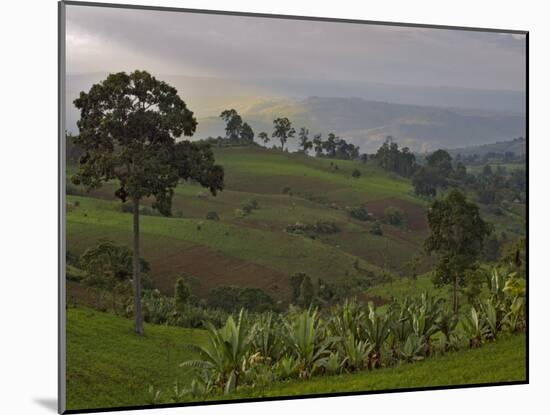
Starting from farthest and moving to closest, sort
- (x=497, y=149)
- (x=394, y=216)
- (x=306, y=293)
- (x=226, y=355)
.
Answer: (x=497, y=149) < (x=394, y=216) < (x=306, y=293) < (x=226, y=355)

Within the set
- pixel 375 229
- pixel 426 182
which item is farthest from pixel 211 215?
pixel 426 182

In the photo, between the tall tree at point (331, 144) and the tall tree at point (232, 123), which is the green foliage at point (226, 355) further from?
the tall tree at point (331, 144)

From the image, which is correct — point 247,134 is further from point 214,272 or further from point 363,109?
point 214,272

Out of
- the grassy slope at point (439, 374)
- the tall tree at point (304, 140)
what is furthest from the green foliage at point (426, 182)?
the grassy slope at point (439, 374)

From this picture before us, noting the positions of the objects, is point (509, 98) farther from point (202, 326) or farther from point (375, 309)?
point (202, 326)

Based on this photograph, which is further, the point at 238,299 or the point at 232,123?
the point at 232,123

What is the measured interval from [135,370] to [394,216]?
3.09 metres

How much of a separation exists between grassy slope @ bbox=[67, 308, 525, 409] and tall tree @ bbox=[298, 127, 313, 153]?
7.00ft

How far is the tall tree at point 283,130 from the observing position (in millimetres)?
10047

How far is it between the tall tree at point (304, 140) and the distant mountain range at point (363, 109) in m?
0.07

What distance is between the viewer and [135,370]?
9.23m

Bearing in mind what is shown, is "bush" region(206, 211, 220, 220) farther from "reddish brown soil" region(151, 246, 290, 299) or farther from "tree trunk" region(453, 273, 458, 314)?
"tree trunk" region(453, 273, 458, 314)

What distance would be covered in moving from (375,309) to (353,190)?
1222 millimetres

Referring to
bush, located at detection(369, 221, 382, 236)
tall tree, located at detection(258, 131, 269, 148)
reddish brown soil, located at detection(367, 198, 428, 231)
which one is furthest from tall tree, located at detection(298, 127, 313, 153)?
bush, located at detection(369, 221, 382, 236)
